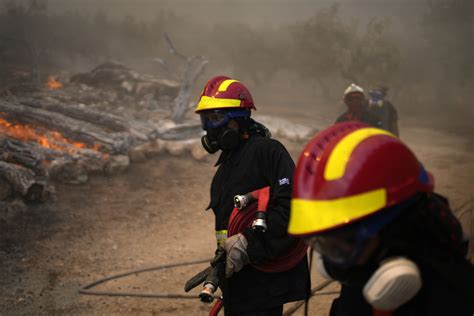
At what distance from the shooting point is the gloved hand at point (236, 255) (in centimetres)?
259

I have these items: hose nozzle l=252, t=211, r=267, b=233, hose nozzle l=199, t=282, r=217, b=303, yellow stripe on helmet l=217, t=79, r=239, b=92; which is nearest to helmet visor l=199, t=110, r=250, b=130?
yellow stripe on helmet l=217, t=79, r=239, b=92

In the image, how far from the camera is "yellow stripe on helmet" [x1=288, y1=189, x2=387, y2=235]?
134 centimetres

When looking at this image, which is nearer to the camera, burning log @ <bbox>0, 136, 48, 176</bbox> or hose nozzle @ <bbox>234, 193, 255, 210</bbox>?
hose nozzle @ <bbox>234, 193, 255, 210</bbox>

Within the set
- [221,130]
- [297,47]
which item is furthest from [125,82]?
[221,130]

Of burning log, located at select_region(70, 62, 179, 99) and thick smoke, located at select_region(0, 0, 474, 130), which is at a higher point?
thick smoke, located at select_region(0, 0, 474, 130)

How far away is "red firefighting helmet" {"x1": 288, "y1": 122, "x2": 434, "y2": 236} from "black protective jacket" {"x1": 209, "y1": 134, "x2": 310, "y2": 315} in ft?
3.78

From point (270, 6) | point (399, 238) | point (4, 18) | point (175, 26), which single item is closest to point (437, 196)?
point (399, 238)

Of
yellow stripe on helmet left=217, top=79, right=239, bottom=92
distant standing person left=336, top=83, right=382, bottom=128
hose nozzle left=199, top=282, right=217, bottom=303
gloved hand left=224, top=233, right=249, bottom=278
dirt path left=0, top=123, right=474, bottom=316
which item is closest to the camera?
hose nozzle left=199, top=282, right=217, bottom=303

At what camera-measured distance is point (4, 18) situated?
22.3m

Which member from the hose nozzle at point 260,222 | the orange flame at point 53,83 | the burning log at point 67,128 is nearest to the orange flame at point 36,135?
the burning log at point 67,128

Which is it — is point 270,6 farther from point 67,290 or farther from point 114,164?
point 67,290

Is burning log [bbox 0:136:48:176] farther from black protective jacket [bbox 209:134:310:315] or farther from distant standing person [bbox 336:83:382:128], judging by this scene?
black protective jacket [bbox 209:134:310:315]

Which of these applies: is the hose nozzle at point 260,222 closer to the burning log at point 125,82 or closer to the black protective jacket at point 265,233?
the black protective jacket at point 265,233

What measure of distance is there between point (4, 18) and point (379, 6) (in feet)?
109
